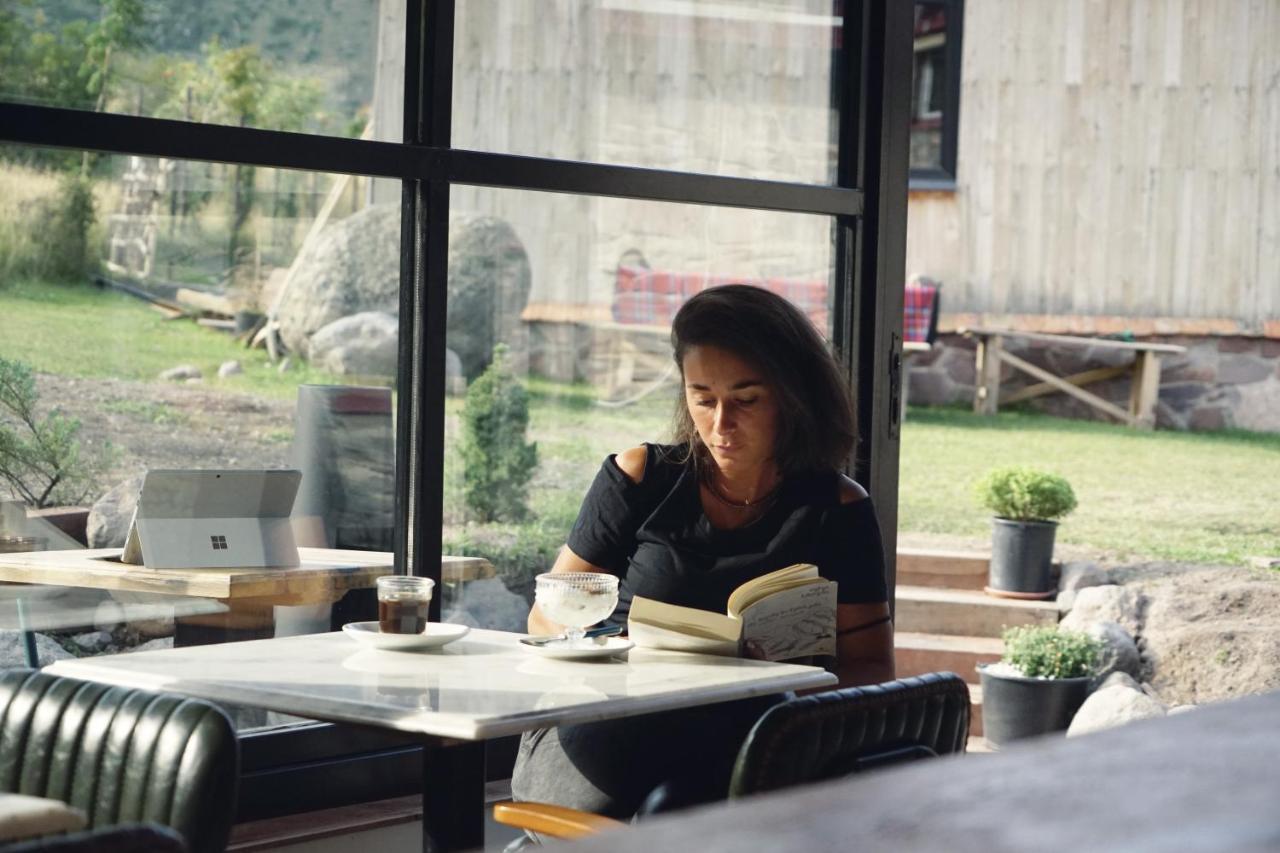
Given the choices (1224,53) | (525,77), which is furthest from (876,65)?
(1224,53)

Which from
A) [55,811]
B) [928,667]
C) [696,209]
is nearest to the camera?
[55,811]

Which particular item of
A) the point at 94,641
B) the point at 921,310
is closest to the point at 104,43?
the point at 94,641

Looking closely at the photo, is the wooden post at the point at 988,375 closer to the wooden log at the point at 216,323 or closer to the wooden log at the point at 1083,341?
the wooden log at the point at 1083,341

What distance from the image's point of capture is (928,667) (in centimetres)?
616

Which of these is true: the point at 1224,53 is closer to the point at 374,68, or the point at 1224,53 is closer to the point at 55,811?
the point at 374,68

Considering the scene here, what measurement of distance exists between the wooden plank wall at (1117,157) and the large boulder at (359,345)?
8101 mm

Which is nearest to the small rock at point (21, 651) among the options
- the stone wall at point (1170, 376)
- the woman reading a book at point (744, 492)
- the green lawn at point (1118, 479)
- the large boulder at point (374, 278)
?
the large boulder at point (374, 278)

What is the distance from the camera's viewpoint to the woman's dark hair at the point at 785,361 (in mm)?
2994

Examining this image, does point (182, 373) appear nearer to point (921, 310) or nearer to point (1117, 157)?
point (921, 310)

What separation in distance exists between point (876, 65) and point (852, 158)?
24cm

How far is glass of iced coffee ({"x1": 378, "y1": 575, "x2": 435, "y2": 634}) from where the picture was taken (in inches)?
102

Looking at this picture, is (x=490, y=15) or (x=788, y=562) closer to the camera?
(x=788, y=562)

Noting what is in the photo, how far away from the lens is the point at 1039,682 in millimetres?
5660

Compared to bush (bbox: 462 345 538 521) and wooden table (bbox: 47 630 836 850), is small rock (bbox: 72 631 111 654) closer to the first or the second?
wooden table (bbox: 47 630 836 850)
